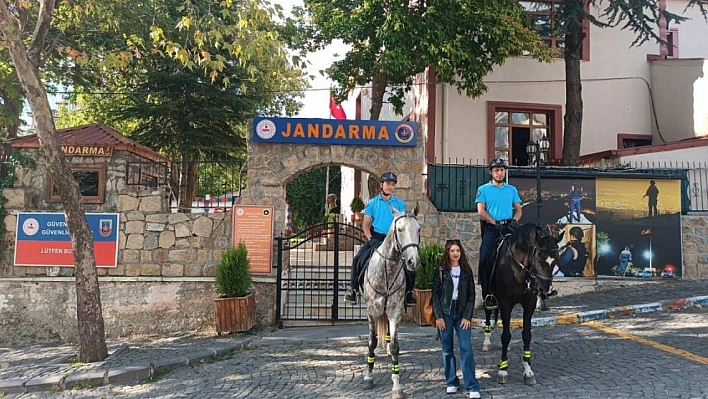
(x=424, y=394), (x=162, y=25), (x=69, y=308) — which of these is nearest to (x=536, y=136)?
(x=162, y=25)

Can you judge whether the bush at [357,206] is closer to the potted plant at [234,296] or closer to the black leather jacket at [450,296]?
the potted plant at [234,296]

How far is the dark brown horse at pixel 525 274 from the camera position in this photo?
5344 millimetres

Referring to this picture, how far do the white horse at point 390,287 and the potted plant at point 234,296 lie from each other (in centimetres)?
368

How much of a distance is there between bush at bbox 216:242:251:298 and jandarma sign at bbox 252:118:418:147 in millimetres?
2448

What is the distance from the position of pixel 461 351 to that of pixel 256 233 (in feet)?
18.6

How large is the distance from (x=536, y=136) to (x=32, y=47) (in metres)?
14.2

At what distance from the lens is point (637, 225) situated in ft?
36.1

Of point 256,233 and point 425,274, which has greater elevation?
point 256,233

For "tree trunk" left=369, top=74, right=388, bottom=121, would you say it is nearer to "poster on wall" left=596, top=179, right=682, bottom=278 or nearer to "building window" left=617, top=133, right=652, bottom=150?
"poster on wall" left=596, top=179, right=682, bottom=278

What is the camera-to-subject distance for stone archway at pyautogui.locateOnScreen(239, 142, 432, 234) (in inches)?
396

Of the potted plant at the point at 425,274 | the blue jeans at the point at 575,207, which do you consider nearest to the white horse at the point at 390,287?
the potted plant at the point at 425,274

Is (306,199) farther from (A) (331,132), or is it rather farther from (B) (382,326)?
(B) (382,326)

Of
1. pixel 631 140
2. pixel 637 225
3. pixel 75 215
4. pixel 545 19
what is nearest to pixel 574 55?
pixel 545 19

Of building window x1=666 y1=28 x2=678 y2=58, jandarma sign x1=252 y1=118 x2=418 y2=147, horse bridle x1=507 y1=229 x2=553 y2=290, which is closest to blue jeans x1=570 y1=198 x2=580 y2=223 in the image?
jandarma sign x1=252 y1=118 x2=418 y2=147
